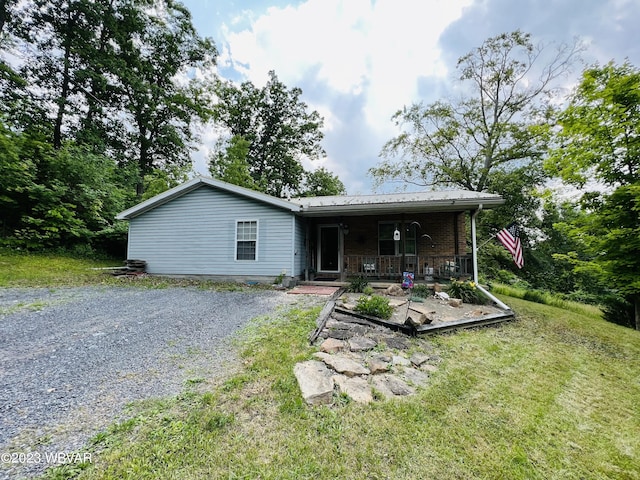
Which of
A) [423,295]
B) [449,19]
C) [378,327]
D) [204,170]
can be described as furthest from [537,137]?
[204,170]

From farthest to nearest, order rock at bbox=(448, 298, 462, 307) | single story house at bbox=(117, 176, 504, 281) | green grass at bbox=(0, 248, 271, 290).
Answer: single story house at bbox=(117, 176, 504, 281)
green grass at bbox=(0, 248, 271, 290)
rock at bbox=(448, 298, 462, 307)

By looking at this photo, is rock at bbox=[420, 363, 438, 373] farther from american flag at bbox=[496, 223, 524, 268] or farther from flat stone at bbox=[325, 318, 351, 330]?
american flag at bbox=[496, 223, 524, 268]

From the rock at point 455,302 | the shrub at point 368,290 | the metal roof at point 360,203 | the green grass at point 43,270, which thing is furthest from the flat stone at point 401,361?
the green grass at point 43,270

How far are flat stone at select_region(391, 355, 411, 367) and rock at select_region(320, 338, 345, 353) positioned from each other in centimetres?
70

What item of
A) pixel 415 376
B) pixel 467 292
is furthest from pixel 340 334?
pixel 467 292

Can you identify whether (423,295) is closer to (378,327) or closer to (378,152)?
(378,327)

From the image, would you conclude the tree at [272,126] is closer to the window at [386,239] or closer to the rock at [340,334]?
the window at [386,239]

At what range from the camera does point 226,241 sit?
9156mm

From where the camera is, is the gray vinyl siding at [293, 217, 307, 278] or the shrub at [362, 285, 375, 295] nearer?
the shrub at [362, 285, 375, 295]

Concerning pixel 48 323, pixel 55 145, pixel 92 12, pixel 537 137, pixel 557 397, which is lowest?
pixel 557 397

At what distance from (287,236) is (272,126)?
19.3m

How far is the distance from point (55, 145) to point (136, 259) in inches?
398

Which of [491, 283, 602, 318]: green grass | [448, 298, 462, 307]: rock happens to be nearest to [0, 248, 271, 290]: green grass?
[448, 298, 462, 307]: rock

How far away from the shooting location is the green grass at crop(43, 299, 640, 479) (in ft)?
5.65
